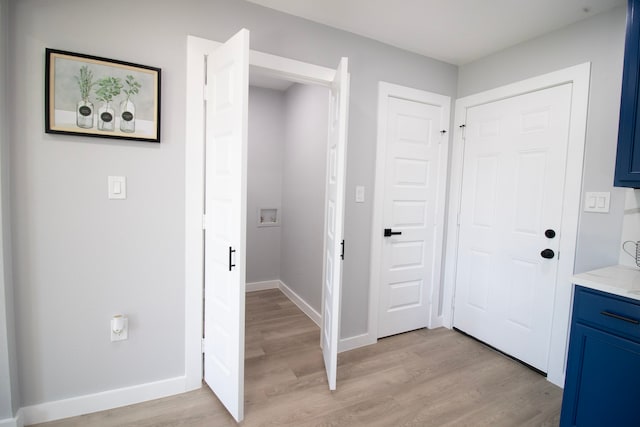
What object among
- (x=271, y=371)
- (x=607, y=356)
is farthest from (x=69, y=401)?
(x=607, y=356)

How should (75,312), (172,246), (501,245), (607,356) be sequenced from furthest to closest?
(501,245) → (172,246) → (75,312) → (607,356)

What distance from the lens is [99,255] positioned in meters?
1.73

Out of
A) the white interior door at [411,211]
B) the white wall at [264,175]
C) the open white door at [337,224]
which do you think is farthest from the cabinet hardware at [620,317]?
the white wall at [264,175]

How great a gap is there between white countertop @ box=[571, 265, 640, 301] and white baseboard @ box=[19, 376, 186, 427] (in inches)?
96.7

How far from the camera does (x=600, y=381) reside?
4.84 feet

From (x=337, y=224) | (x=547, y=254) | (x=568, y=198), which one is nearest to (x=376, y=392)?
(x=337, y=224)

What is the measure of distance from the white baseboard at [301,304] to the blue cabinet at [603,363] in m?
1.99

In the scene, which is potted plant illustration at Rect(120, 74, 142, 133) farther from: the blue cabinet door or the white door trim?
the blue cabinet door

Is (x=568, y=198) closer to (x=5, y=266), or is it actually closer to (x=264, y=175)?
(x=264, y=175)

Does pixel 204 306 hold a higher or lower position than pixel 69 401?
higher

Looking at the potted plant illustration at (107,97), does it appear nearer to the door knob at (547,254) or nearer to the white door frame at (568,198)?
the white door frame at (568,198)

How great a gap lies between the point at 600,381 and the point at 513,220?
1296mm

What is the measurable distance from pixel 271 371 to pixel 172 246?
1.19m

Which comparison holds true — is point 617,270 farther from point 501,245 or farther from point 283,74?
point 283,74
